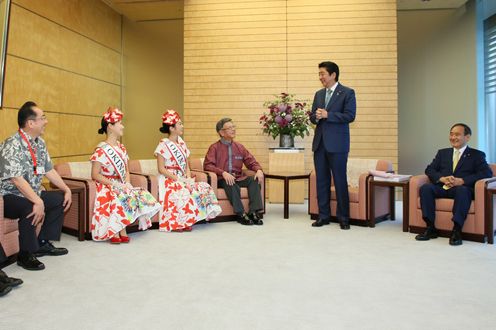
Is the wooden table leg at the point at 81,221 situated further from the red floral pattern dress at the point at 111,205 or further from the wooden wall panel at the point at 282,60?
the wooden wall panel at the point at 282,60

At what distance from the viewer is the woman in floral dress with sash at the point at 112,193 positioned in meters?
4.38

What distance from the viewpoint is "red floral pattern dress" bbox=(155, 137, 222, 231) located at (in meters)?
4.96

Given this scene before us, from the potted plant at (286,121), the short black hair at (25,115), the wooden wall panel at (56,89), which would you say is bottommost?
the short black hair at (25,115)

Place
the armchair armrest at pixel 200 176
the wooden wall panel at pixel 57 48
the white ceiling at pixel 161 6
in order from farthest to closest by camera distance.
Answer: the white ceiling at pixel 161 6 < the wooden wall panel at pixel 57 48 < the armchair armrest at pixel 200 176

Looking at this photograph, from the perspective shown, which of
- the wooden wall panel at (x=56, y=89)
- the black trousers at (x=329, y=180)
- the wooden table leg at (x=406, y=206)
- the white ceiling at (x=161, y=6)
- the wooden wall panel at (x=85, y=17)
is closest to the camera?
the wooden table leg at (x=406, y=206)

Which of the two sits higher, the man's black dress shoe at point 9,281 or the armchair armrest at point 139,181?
the armchair armrest at point 139,181

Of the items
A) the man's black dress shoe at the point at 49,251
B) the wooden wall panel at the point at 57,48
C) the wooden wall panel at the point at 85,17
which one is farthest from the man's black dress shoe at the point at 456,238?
the wooden wall panel at the point at 85,17

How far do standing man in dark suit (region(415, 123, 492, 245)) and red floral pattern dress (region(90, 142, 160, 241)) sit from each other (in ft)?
9.12

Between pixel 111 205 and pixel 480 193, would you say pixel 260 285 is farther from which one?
pixel 480 193

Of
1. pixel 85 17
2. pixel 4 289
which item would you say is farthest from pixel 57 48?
pixel 4 289

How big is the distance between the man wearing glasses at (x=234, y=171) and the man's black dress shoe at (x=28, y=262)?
2.38 metres

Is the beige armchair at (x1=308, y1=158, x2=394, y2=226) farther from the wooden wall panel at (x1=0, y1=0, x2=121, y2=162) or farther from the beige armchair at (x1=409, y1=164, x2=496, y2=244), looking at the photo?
the wooden wall panel at (x1=0, y1=0, x2=121, y2=162)

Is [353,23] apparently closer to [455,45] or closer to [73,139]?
[455,45]

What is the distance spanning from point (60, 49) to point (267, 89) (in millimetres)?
3276
